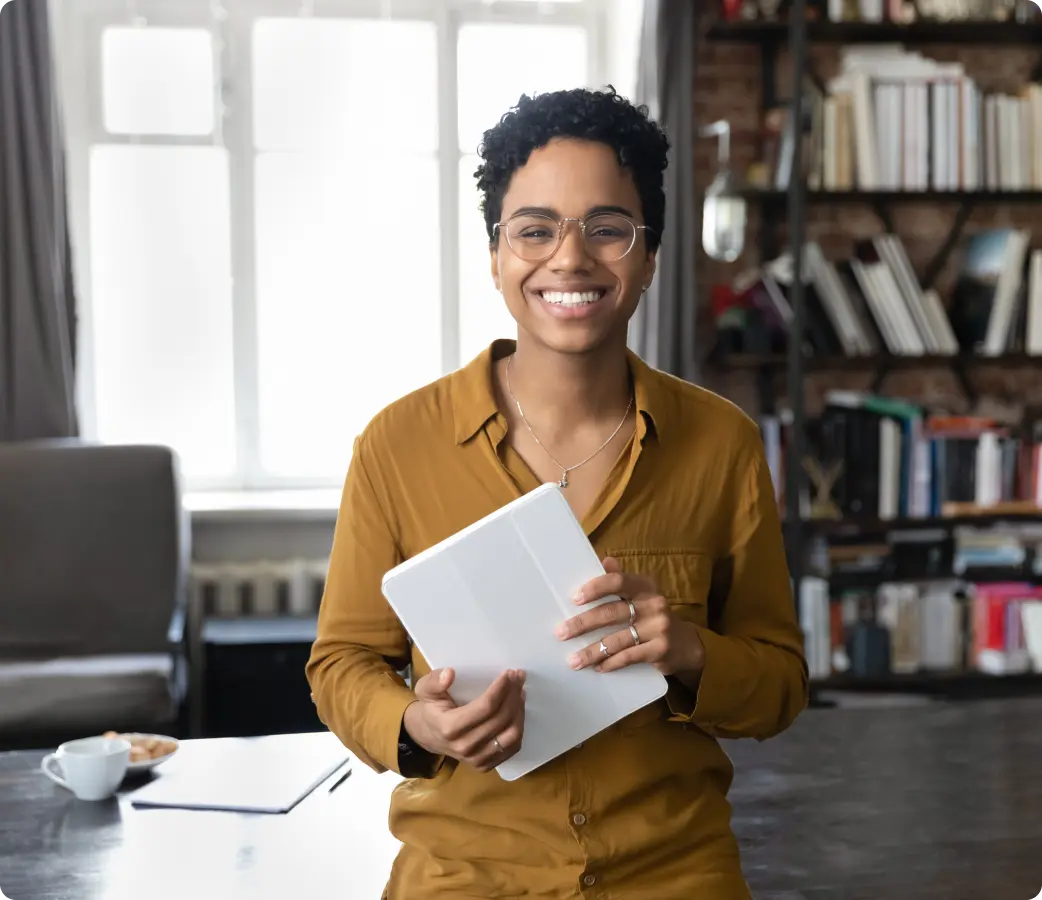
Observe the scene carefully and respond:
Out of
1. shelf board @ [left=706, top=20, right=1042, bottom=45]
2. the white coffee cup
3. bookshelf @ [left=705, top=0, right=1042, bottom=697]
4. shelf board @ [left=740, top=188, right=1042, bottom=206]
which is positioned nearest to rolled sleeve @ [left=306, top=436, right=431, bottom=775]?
the white coffee cup

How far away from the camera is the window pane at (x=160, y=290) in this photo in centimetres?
404

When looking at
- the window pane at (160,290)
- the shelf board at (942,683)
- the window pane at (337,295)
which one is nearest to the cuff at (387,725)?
the shelf board at (942,683)

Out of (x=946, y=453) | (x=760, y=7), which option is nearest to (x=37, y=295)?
(x=760, y=7)

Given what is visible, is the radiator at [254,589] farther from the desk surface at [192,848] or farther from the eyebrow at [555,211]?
the eyebrow at [555,211]

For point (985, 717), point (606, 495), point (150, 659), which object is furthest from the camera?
point (150, 659)

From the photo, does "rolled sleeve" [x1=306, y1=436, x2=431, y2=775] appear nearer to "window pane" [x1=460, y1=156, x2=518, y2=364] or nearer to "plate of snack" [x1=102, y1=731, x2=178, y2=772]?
"plate of snack" [x1=102, y1=731, x2=178, y2=772]

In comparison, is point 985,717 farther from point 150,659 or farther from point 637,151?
point 150,659

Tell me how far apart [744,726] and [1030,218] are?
3471 mm

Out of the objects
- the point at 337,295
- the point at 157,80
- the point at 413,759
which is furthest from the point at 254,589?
the point at 413,759

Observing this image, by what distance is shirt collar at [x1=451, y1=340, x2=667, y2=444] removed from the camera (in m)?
1.30

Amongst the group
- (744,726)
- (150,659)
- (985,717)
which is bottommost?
(150,659)

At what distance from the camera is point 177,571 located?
11.7 feet

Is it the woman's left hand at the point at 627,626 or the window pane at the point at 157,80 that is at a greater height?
the window pane at the point at 157,80

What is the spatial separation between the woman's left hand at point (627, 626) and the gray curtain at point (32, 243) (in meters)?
3.05
